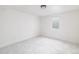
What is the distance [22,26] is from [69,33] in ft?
11.8

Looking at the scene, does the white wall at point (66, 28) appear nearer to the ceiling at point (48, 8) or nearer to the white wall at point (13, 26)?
the ceiling at point (48, 8)

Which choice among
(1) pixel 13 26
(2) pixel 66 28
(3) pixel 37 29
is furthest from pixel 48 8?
(3) pixel 37 29

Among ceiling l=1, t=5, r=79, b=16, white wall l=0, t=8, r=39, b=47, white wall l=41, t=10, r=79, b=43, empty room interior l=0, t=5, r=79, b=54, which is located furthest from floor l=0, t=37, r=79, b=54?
ceiling l=1, t=5, r=79, b=16

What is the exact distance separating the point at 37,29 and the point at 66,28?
9.53 ft

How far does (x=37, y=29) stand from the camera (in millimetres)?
6246

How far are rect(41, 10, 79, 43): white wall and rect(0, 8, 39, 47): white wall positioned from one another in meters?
1.78

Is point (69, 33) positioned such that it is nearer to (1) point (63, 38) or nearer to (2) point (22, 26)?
(1) point (63, 38)

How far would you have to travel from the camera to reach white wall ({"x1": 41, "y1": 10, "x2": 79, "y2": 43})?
3.96 metres

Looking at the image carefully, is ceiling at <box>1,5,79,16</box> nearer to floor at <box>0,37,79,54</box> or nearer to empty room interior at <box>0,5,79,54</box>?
empty room interior at <box>0,5,79,54</box>

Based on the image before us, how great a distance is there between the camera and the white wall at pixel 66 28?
396 cm

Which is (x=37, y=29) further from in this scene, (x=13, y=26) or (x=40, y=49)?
(x=40, y=49)

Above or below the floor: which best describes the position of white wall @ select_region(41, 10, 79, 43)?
above
